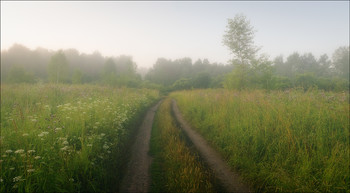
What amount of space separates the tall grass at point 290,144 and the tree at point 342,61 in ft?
187

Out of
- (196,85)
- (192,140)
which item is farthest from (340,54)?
(192,140)

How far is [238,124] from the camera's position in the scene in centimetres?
677

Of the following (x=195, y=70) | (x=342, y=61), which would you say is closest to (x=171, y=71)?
(x=195, y=70)

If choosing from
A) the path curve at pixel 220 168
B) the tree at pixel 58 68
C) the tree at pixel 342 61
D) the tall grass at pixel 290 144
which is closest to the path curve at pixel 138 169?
the path curve at pixel 220 168

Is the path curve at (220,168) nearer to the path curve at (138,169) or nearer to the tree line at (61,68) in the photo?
the path curve at (138,169)

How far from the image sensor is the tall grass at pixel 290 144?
138 inches

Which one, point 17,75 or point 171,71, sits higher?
point 171,71

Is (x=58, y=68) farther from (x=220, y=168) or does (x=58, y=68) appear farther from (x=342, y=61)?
(x=342, y=61)

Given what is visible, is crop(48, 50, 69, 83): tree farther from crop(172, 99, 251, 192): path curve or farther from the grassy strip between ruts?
crop(172, 99, 251, 192): path curve

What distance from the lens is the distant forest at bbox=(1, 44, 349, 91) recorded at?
19.2 meters

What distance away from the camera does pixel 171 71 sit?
70.0 metres

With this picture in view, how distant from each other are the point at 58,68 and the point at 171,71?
42857 millimetres

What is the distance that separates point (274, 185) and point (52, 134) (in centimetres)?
646

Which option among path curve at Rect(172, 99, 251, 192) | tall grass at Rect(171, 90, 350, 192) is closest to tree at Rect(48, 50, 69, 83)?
path curve at Rect(172, 99, 251, 192)
